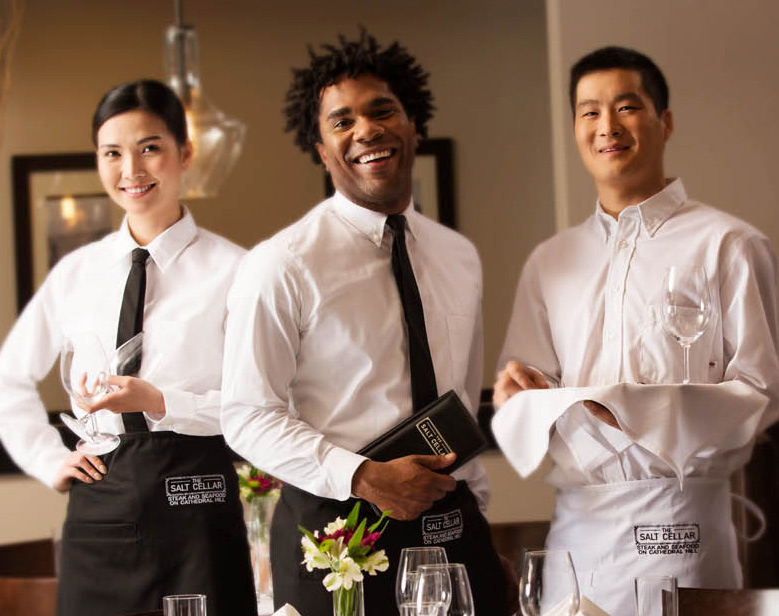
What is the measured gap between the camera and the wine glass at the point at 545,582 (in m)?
1.71

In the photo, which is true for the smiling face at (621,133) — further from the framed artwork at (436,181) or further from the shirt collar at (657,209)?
the framed artwork at (436,181)

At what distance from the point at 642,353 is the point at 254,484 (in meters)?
0.99

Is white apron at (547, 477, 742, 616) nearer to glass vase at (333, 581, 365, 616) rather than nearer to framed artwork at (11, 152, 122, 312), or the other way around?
glass vase at (333, 581, 365, 616)

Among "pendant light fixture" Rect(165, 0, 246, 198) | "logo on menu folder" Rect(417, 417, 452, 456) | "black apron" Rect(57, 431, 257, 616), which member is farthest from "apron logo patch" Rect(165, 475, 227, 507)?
"pendant light fixture" Rect(165, 0, 246, 198)

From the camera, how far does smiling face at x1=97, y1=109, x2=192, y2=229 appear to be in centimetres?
267

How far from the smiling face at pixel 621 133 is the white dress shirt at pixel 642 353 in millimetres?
61

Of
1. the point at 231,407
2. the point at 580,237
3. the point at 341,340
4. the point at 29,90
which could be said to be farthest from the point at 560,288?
the point at 29,90

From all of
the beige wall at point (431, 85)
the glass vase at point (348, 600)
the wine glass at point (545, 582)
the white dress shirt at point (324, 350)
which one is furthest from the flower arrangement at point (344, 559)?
the beige wall at point (431, 85)

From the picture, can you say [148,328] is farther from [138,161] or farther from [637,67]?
[637,67]

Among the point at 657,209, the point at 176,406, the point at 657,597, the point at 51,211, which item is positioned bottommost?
the point at 657,597

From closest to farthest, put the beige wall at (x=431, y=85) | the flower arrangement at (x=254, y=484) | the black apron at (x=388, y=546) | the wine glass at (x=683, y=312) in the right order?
1. the wine glass at (x=683, y=312)
2. the black apron at (x=388, y=546)
3. the flower arrangement at (x=254, y=484)
4. the beige wall at (x=431, y=85)

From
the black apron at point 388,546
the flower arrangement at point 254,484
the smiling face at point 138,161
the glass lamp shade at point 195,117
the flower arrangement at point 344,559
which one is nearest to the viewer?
the flower arrangement at point 344,559

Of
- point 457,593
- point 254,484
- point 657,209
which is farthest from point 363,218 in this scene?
point 457,593

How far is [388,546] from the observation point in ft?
7.44
